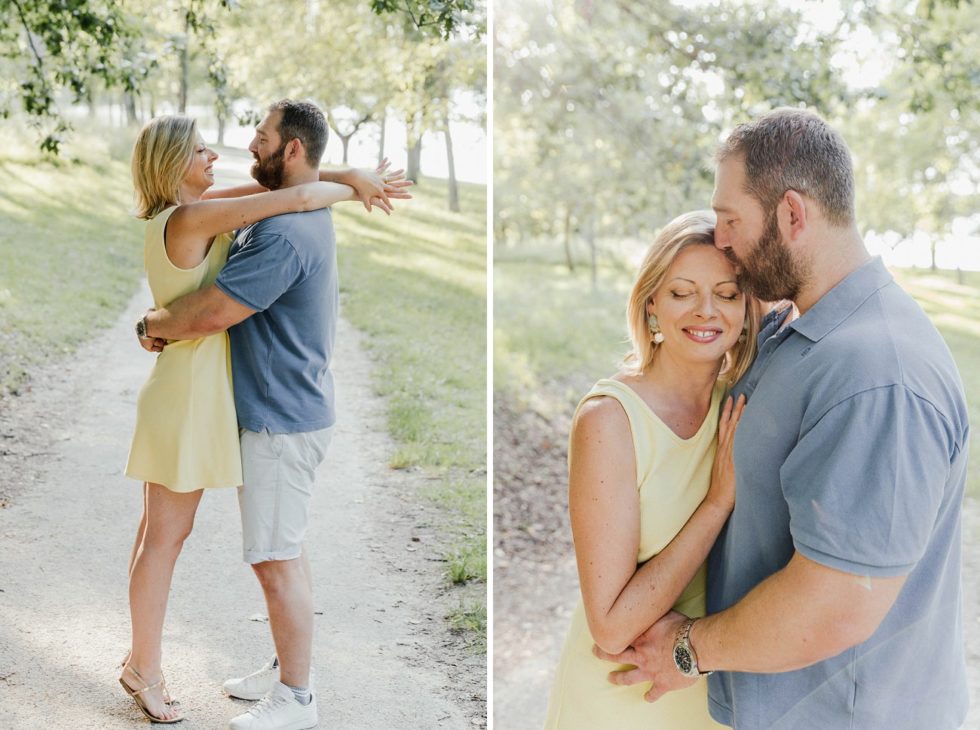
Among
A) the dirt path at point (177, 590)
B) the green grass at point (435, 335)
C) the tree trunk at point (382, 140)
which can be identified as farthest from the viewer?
the tree trunk at point (382, 140)

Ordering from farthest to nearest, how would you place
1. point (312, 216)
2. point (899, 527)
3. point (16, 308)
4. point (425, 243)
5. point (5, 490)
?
point (425, 243) < point (16, 308) < point (5, 490) < point (312, 216) < point (899, 527)

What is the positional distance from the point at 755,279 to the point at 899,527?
41 centimetres

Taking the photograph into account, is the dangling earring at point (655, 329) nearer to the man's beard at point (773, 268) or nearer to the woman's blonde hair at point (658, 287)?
the woman's blonde hair at point (658, 287)

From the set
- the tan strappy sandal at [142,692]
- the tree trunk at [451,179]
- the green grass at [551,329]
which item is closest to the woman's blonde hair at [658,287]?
the tan strappy sandal at [142,692]

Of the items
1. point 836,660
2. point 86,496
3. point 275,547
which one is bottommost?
point 86,496

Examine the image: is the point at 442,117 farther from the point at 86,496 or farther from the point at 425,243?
the point at 86,496

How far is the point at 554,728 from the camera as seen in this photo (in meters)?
1.72

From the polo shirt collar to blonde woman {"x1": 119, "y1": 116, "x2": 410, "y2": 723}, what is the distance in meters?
1.17

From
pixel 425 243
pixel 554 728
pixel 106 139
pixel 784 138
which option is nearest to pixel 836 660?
pixel 554 728

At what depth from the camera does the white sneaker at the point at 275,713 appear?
243 centimetres

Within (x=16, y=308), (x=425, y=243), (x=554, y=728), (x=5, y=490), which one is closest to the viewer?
(x=554, y=728)

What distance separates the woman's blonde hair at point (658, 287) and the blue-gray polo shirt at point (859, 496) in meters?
0.05

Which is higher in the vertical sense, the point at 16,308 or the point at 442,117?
the point at 442,117

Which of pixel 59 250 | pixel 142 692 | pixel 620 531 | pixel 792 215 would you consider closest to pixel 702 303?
pixel 792 215
